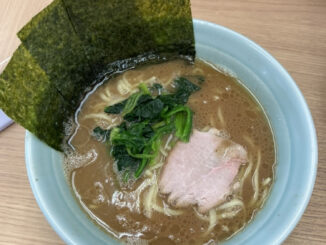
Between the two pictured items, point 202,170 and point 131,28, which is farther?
point 131,28

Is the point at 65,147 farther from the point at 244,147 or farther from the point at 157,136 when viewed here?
the point at 244,147

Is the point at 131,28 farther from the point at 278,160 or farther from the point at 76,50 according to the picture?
the point at 278,160

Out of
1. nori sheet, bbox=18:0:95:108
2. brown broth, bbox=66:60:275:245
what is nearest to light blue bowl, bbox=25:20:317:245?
brown broth, bbox=66:60:275:245

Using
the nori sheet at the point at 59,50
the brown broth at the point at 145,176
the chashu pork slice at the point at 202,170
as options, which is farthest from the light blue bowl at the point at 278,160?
the nori sheet at the point at 59,50

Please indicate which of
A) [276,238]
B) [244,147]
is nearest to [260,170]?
[244,147]

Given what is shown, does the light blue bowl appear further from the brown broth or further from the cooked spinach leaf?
the cooked spinach leaf

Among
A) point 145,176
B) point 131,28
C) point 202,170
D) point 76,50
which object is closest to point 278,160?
point 202,170

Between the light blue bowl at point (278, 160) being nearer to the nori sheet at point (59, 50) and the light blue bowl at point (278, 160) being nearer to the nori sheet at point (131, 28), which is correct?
the nori sheet at point (131, 28)
